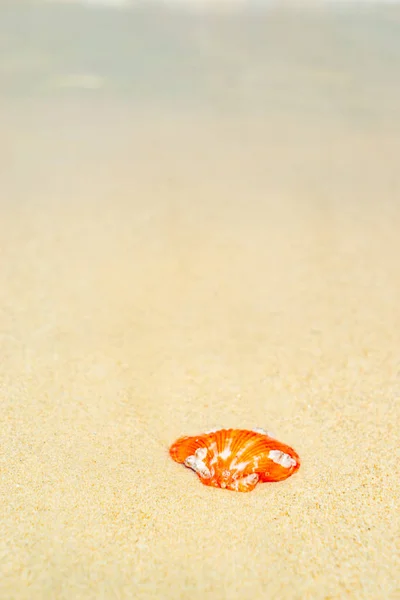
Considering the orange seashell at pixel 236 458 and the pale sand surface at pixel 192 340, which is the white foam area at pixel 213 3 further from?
the orange seashell at pixel 236 458

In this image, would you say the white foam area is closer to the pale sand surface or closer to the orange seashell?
the pale sand surface

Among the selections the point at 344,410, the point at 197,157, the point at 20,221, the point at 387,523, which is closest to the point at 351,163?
the point at 197,157

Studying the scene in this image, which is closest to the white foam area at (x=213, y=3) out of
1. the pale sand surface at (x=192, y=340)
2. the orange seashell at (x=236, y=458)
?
the pale sand surface at (x=192, y=340)

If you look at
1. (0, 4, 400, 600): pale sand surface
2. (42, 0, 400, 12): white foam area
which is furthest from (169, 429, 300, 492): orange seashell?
(42, 0, 400, 12): white foam area

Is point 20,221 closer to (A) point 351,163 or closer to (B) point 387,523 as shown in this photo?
(A) point 351,163

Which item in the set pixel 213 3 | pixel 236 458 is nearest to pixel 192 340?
pixel 236 458

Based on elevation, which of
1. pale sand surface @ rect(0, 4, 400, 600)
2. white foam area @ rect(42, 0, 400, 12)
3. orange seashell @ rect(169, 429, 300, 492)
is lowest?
white foam area @ rect(42, 0, 400, 12)
